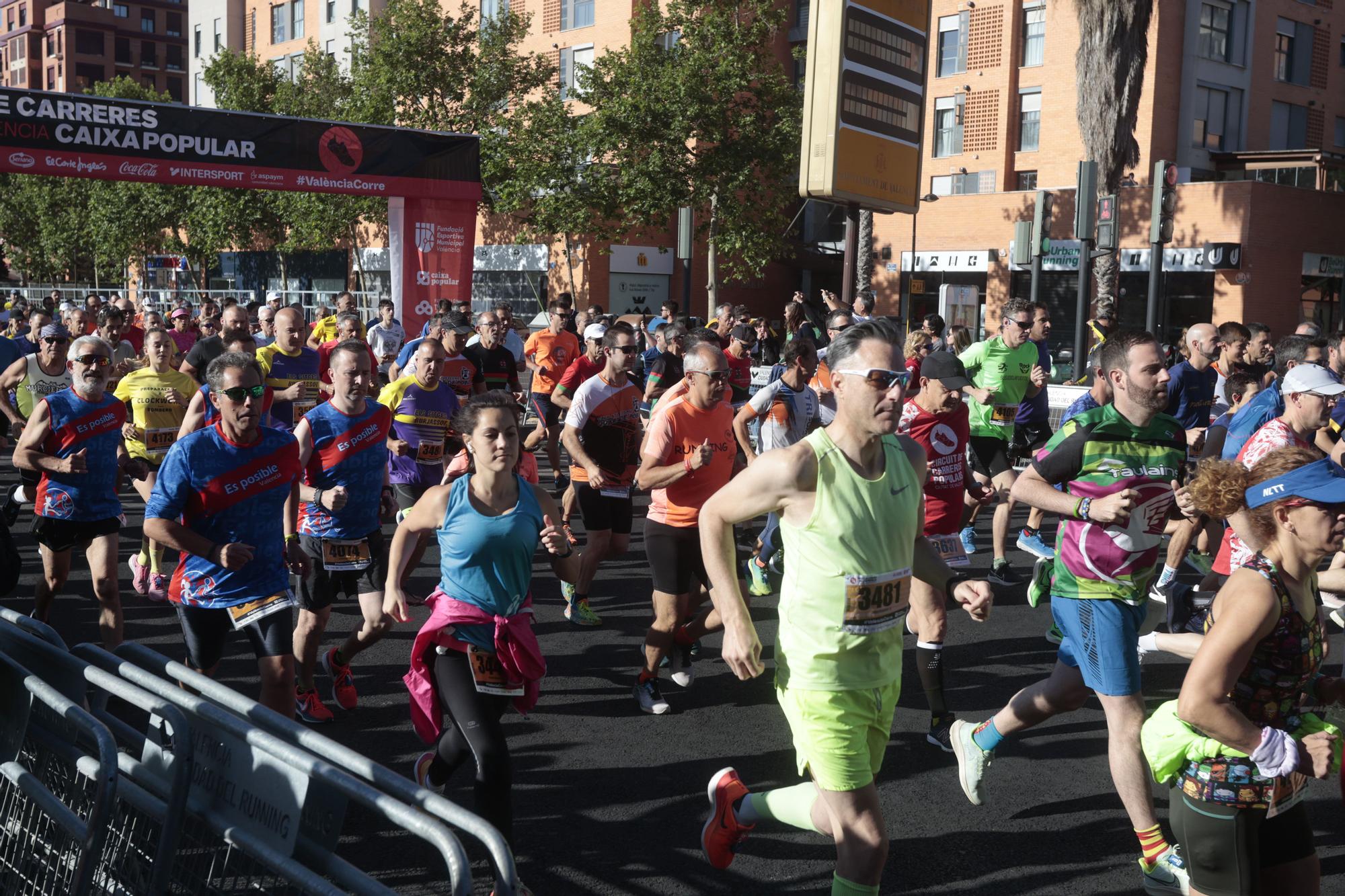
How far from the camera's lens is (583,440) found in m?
8.27

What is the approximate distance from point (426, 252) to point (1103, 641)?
19.9 meters

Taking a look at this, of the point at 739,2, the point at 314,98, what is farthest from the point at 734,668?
the point at 314,98

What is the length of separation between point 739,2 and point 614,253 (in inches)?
415

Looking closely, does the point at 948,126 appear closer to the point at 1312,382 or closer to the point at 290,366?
the point at 290,366

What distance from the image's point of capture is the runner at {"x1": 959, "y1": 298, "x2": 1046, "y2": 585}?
10.1m

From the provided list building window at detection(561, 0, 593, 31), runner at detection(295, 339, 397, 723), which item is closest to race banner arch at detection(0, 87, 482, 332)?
runner at detection(295, 339, 397, 723)

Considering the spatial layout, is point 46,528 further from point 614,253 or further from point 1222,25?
point 1222,25

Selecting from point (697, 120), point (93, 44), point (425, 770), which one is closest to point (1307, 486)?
point (425, 770)

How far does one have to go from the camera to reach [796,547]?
147 inches

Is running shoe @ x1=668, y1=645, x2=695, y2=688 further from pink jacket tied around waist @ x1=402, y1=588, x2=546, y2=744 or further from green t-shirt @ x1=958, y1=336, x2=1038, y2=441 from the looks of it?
green t-shirt @ x1=958, y1=336, x2=1038, y2=441

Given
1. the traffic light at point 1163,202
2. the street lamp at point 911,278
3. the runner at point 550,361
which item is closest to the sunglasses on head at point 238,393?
the runner at point 550,361

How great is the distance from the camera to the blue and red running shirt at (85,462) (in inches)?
269

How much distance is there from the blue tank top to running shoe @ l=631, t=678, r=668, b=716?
6.68 feet

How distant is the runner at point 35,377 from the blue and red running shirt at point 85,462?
2227 mm
